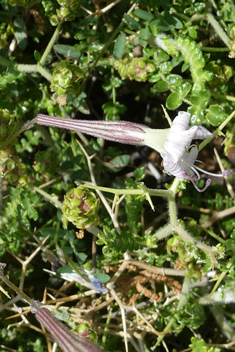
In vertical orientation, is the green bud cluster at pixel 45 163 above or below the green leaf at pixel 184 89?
below

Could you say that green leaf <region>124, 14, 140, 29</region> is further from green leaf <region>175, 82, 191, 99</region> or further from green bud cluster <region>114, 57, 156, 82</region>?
green leaf <region>175, 82, 191, 99</region>

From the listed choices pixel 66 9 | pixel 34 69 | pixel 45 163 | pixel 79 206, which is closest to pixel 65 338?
pixel 79 206

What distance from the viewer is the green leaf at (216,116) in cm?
206

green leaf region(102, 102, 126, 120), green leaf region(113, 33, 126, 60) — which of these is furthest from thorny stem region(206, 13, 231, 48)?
green leaf region(102, 102, 126, 120)

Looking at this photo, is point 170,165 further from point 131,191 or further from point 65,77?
point 65,77

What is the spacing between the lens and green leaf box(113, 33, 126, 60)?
224 centimetres

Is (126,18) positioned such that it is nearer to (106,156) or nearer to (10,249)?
(106,156)

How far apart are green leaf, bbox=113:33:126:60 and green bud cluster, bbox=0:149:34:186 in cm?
73

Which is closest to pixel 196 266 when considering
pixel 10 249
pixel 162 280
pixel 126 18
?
pixel 162 280

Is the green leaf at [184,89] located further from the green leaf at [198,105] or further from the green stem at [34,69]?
the green stem at [34,69]

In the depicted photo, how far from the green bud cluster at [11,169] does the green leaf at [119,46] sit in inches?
28.7

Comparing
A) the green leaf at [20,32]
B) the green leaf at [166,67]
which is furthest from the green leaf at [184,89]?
the green leaf at [20,32]

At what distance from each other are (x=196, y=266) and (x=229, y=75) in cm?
101

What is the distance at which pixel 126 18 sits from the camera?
7.21 feet
